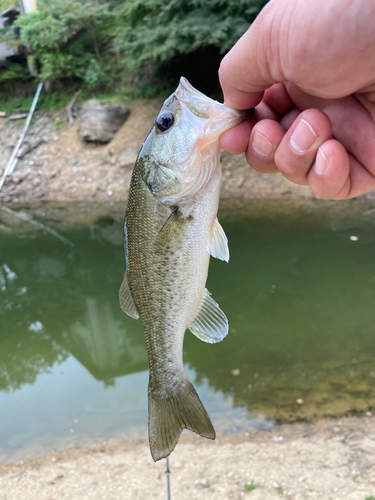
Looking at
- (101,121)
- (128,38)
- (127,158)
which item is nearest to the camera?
(128,38)

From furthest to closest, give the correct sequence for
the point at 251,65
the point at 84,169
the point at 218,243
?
the point at 84,169, the point at 218,243, the point at 251,65

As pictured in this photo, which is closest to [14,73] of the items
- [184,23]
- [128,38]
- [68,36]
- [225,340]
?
[68,36]

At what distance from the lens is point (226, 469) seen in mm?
3564

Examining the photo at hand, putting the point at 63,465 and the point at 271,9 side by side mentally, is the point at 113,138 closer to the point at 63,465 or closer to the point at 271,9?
the point at 63,465

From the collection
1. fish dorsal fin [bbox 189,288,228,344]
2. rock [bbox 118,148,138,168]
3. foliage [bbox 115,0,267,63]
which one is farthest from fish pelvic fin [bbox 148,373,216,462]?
rock [bbox 118,148,138,168]

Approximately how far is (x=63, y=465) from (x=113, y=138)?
1033cm

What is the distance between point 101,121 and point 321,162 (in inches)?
457

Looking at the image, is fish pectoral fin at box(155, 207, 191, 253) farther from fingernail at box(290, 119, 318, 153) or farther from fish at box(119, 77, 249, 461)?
fingernail at box(290, 119, 318, 153)

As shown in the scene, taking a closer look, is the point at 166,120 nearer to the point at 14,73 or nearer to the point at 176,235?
the point at 176,235

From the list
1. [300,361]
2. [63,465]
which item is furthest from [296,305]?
[63,465]

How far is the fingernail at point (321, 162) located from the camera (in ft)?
5.48

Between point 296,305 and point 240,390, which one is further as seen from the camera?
point 296,305

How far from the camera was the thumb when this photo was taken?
4.86 ft

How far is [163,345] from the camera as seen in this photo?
1.80 meters
